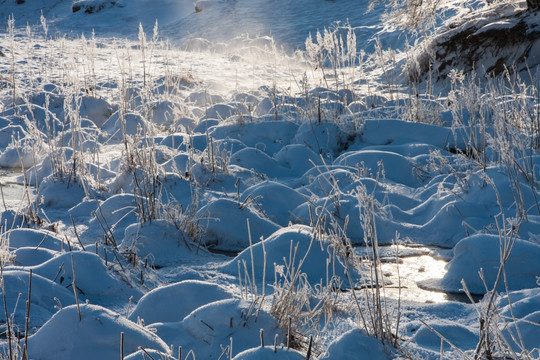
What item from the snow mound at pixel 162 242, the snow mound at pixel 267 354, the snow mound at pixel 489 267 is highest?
the snow mound at pixel 267 354

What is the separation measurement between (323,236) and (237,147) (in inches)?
110

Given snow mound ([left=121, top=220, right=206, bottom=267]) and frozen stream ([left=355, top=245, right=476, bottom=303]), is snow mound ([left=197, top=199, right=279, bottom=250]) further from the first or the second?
frozen stream ([left=355, top=245, right=476, bottom=303])

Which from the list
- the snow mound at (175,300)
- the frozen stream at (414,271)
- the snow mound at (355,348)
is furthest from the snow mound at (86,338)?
the frozen stream at (414,271)

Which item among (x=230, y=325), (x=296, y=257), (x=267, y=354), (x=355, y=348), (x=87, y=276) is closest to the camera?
(x=267, y=354)

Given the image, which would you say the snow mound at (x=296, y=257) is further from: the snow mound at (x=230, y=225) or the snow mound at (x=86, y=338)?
the snow mound at (x=86, y=338)

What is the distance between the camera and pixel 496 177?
4121 mm

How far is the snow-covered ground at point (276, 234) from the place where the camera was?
83.0 inches

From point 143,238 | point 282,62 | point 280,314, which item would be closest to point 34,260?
point 143,238

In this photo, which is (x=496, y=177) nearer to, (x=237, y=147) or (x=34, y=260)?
(x=237, y=147)

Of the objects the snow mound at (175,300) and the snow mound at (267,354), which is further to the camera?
the snow mound at (175,300)

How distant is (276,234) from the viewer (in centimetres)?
339

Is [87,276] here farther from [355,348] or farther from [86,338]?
[355,348]

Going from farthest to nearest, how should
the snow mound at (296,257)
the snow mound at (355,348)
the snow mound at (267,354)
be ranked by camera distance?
the snow mound at (296,257), the snow mound at (355,348), the snow mound at (267,354)

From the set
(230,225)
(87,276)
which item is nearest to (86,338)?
(87,276)
